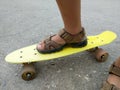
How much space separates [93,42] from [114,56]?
16 centimetres

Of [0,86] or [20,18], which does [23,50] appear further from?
[20,18]

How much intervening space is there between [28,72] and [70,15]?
337 mm

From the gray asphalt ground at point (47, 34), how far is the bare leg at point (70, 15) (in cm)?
16

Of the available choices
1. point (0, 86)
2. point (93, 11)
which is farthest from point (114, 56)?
point (93, 11)

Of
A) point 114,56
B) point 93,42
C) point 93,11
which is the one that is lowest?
point 93,11

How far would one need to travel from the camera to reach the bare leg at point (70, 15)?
96cm

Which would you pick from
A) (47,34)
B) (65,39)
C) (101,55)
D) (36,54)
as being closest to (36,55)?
(36,54)

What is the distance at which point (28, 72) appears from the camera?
103 centimetres

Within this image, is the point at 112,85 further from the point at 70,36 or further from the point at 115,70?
the point at 70,36

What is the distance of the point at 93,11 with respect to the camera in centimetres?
192

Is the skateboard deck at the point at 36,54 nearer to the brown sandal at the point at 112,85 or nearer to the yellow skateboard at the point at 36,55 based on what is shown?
the yellow skateboard at the point at 36,55

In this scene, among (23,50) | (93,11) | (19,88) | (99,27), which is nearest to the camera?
(19,88)

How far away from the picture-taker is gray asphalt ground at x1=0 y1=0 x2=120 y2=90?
103cm

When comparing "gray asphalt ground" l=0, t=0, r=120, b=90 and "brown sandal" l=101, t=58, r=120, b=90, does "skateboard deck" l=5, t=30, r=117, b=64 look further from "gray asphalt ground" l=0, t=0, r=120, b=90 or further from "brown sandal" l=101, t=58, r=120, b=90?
"brown sandal" l=101, t=58, r=120, b=90
